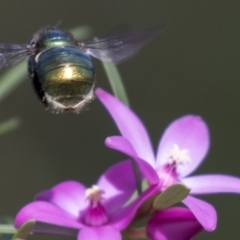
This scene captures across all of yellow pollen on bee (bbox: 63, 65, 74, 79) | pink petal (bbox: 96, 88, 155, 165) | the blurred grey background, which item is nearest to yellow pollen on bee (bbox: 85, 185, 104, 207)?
pink petal (bbox: 96, 88, 155, 165)

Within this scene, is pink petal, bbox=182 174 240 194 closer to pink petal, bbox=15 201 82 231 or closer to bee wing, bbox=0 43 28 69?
pink petal, bbox=15 201 82 231

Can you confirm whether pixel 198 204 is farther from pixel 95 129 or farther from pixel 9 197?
pixel 95 129

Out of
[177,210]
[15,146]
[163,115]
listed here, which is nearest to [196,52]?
[163,115]

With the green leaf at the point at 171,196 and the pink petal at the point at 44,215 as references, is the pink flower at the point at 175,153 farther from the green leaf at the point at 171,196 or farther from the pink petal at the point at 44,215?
the pink petal at the point at 44,215

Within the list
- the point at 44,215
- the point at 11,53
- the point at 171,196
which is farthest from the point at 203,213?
the point at 11,53

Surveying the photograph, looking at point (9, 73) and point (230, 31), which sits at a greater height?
point (230, 31)

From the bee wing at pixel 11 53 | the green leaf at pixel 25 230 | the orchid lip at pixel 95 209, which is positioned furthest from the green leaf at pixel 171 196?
the bee wing at pixel 11 53
